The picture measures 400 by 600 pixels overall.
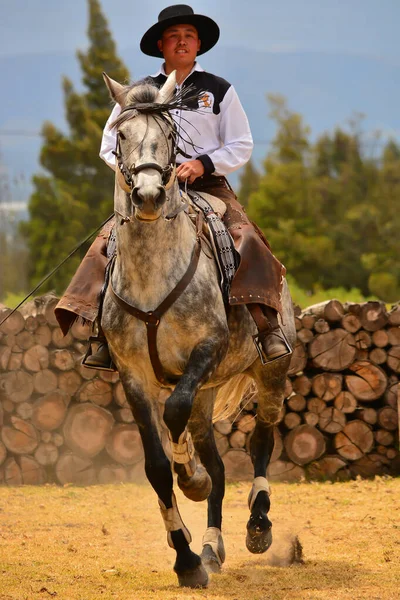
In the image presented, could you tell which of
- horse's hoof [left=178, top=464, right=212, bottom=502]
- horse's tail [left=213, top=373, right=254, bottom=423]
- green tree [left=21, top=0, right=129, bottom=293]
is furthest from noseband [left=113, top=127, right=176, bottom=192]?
green tree [left=21, top=0, right=129, bottom=293]

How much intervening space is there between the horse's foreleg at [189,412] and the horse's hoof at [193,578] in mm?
428

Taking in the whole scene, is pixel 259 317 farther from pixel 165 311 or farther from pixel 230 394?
pixel 230 394

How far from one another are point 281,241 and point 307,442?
86.2 ft

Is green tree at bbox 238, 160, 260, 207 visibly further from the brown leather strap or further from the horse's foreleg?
the horse's foreleg

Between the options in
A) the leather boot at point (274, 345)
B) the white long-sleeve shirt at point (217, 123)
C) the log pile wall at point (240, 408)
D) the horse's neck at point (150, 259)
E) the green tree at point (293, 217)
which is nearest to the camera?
the horse's neck at point (150, 259)

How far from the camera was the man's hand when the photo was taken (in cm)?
603

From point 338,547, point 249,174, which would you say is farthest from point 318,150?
point 338,547

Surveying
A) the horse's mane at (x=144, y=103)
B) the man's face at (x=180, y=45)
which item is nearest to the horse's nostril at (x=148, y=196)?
the horse's mane at (x=144, y=103)

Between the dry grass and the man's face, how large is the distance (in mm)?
3367

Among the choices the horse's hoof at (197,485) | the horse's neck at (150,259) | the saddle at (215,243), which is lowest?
the horse's hoof at (197,485)

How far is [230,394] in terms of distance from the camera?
7.32 m

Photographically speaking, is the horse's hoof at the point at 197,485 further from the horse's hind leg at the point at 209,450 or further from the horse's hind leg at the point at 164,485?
the horse's hind leg at the point at 209,450

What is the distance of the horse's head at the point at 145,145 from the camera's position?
4828 mm

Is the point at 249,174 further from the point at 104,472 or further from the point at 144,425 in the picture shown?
the point at 144,425
